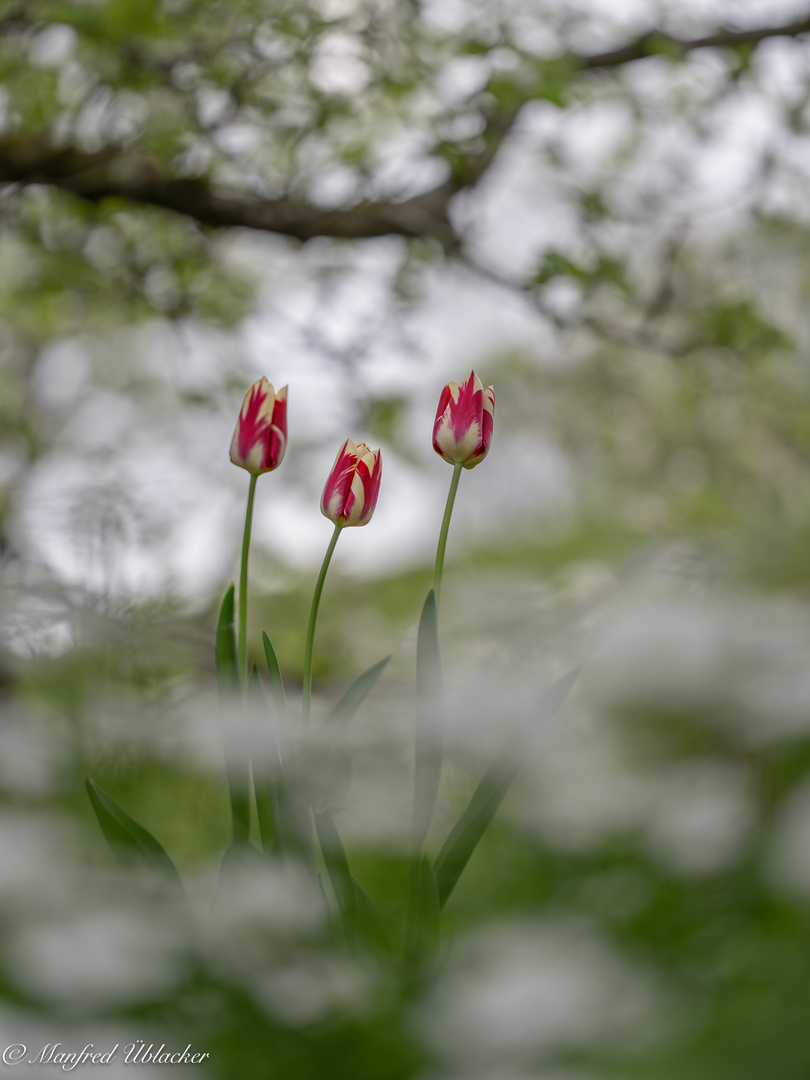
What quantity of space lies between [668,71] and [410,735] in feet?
3.18

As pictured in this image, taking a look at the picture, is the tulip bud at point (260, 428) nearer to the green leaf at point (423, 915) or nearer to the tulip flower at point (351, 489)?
the tulip flower at point (351, 489)

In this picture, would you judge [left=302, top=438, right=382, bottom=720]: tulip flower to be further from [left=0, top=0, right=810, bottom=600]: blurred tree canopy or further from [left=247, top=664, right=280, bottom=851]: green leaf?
[left=0, top=0, right=810, bottom=600]: blurred tree canopy

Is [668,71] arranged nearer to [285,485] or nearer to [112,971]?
[285,485]

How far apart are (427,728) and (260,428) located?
15 centimetres

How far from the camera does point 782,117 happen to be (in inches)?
43.9

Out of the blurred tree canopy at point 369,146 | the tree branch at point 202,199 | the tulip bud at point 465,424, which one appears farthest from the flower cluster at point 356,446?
the tree branch at point 202,199

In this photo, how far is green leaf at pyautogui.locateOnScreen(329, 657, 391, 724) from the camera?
37cm

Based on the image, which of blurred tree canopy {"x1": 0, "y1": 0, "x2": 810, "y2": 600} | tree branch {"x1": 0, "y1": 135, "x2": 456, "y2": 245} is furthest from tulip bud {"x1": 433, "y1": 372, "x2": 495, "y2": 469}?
tree branch {"x1": 0, "y1": 135, "x2": 456, "y2": 245}

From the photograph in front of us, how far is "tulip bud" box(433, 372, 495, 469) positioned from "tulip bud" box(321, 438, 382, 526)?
3 centimetres

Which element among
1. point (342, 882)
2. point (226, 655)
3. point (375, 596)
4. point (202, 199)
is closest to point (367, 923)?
point (342, 882)

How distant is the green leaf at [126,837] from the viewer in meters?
0.34

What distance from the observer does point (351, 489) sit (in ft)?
1.21

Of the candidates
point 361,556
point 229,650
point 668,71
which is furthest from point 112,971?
point 361,556

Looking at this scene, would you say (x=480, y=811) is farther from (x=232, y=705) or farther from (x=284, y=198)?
(x=284, y=198)
